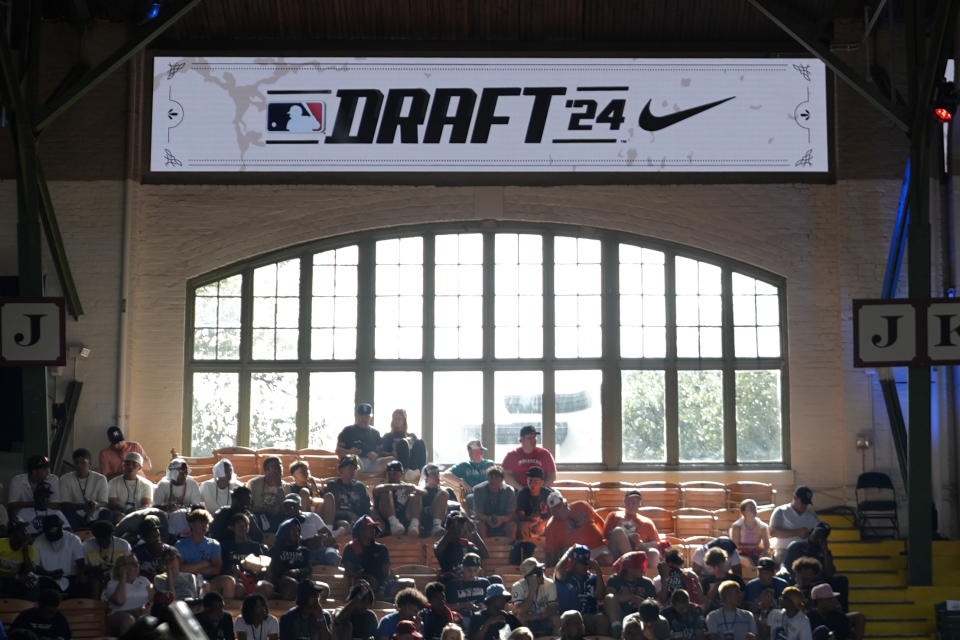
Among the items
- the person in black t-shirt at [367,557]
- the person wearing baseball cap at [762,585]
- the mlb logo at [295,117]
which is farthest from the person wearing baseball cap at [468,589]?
the mlb logo at [295,117]

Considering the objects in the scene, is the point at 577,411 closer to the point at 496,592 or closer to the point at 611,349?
the point at 611,349

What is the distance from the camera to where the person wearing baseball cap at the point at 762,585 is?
46.8ft

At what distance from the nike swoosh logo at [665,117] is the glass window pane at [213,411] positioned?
7.39 meters

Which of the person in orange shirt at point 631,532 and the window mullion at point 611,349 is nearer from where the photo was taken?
the person in orange shirt at point 631,532

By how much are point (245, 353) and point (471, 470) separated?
4.26m

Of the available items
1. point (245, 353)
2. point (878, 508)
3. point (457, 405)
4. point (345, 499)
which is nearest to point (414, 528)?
point (345, 499)

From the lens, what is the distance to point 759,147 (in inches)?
778

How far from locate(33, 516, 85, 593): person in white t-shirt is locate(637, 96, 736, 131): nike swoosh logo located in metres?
10.5

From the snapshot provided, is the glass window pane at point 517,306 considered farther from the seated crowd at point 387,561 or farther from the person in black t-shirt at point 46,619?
the person in black t-shirt at point 46,619

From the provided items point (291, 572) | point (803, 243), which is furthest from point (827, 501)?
point (291, 572)

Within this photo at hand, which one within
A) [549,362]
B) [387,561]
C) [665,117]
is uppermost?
[665,117]

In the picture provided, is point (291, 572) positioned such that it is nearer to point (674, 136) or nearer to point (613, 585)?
point (613, 585)

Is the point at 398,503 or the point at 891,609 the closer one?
the point at 891,609

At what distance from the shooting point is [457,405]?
64.6ft
